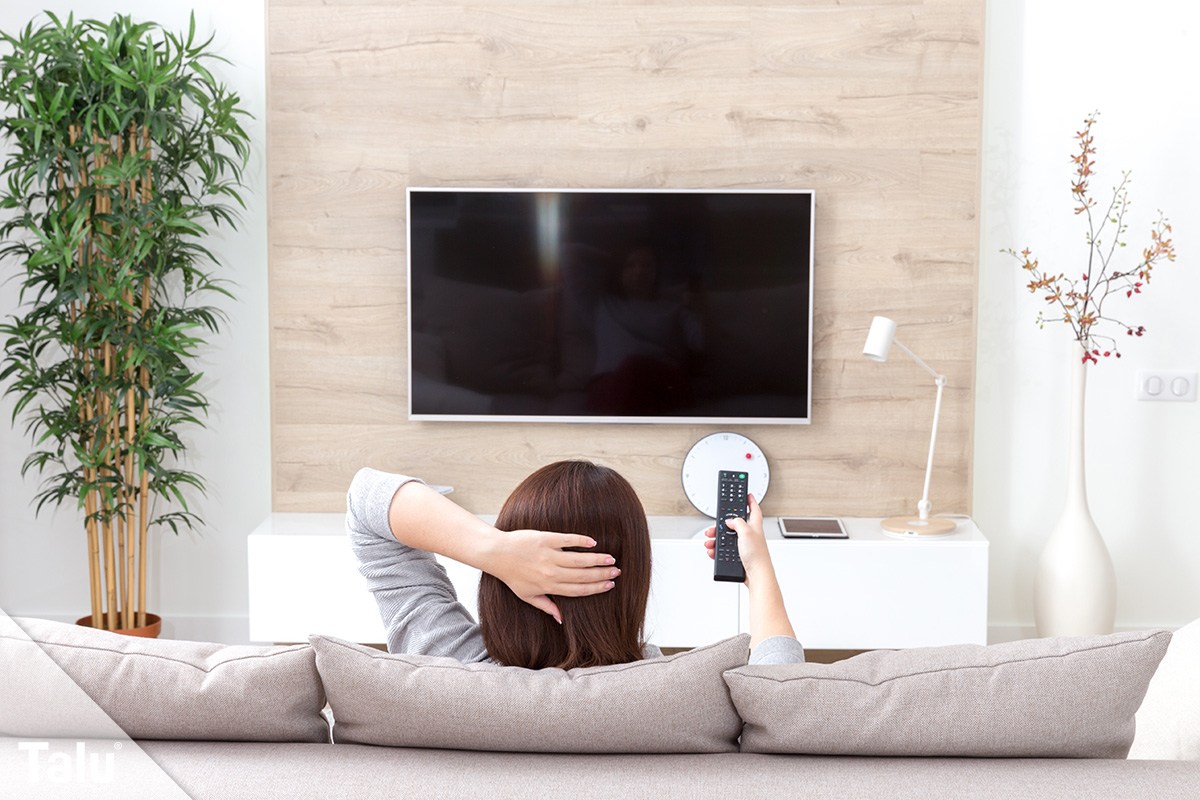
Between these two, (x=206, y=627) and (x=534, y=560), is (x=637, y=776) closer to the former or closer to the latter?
(x=534, y=560)

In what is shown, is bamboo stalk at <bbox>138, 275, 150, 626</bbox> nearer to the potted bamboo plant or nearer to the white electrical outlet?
the potted bamboo plant

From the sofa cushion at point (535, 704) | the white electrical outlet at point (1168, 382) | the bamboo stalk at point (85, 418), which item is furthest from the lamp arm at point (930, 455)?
the bamboo stalk at point (85, 418)

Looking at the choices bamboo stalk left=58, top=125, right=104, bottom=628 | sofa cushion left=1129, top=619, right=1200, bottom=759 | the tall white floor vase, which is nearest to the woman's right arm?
sofa cushion left=1129, top=619, right=1200, bottom=759

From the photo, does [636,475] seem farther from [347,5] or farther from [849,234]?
[347,5]

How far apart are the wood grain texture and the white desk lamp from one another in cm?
13

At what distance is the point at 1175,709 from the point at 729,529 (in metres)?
0.67

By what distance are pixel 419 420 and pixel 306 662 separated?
7.92 ft

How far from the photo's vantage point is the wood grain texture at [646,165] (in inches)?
139

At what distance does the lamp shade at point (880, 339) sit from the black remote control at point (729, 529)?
1.75 metres

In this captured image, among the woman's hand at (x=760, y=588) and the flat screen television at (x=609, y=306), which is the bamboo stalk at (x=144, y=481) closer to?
the flat screen television at (x=609, y=306)

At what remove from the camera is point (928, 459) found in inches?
140

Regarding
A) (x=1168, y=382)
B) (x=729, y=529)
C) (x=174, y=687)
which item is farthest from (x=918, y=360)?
(x=174, y=687)

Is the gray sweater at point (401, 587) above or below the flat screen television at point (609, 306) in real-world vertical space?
below

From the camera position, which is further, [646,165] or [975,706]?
[646,165]
